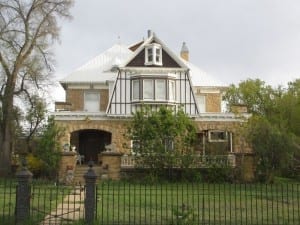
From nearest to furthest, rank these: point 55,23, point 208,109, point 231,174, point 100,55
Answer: point 231,174, point 55,23, point 208,109, point 100,55

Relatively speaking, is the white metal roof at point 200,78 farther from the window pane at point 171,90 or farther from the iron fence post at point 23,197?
the iron fence post at point 23,197

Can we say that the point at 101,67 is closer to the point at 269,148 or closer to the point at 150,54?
the point at 150,54

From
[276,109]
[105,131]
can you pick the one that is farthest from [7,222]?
[276,109]

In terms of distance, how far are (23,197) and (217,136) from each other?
20.3m

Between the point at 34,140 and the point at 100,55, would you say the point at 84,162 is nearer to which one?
the point at 34,140

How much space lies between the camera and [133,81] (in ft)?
102

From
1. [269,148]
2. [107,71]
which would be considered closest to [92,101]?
[107,71]

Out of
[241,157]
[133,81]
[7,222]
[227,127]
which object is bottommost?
[7,222]

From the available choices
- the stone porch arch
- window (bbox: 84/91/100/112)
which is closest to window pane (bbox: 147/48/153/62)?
the stone porch arch

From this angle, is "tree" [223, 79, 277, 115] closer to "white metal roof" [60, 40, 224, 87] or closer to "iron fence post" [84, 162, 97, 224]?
"white metal roof" [60, 40, 224, 87]

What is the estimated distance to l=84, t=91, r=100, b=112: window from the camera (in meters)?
35.4

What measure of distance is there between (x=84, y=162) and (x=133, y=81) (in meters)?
6.19

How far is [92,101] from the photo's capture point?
3547 cm

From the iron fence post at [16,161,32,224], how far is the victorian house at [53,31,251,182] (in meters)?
14.6
